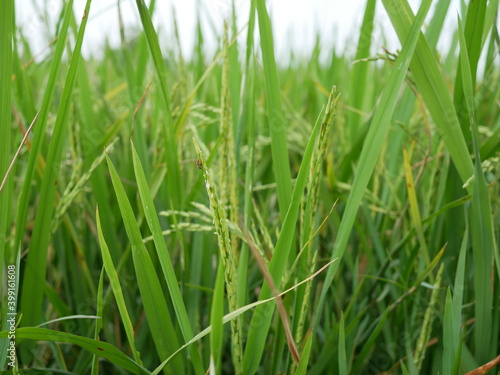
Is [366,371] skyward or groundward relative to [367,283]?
groundward

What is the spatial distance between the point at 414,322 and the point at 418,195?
0.28 meters

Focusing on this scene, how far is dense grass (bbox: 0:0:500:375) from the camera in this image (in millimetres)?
488

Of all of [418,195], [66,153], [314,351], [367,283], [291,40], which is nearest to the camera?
[314,351]

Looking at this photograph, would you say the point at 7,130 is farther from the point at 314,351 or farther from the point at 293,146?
the point at 293,146

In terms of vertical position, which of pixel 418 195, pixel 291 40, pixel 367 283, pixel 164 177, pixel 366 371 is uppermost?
pixel 291 40

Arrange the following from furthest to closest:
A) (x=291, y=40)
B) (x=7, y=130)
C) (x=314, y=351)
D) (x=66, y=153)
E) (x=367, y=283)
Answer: (x=291, y=40)
(x=66, y=153)
(x=367, y=283)
(x=314, y=351)
(x=7, y=130)

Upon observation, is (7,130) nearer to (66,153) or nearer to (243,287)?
(243,287)

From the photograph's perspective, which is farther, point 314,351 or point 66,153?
point 66,153

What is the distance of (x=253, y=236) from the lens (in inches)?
25.1

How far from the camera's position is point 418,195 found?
89 cm

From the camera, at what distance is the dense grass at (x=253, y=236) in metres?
0.49

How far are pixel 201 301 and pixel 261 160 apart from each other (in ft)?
1.38

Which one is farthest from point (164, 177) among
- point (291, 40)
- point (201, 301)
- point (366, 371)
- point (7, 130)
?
point (291, 40)

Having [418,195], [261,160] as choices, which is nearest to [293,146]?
[261,160]
